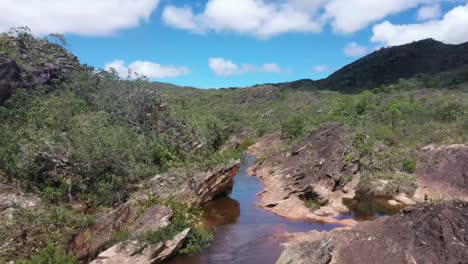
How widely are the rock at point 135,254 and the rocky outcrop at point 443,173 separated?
1964 cm

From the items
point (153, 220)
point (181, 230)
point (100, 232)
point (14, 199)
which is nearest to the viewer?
point (100, 232)

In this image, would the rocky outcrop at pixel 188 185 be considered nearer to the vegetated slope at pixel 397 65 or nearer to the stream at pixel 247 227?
the stream at pixel 247 227

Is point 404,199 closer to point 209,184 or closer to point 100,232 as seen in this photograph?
point 209,184

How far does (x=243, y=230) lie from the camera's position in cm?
2611

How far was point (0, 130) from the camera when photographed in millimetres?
29250

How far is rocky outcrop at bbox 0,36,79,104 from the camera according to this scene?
38375 millimetres

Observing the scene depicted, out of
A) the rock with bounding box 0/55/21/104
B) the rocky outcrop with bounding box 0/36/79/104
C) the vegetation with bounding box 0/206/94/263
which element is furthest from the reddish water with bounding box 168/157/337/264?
the rocky outcrop with bounding box 0/36/79/104

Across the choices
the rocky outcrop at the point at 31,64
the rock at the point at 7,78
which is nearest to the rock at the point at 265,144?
the rocky outcrop at the point at 31,64

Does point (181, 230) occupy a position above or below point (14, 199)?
below

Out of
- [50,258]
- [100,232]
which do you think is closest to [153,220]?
[100,232]

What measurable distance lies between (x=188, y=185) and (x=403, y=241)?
15322 millimetres

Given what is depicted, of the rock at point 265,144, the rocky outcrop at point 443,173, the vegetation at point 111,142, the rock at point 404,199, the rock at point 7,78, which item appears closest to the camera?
the vegetation at point 111,142

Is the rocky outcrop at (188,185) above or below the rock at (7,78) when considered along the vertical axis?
below

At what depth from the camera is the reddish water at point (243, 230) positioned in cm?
2117
